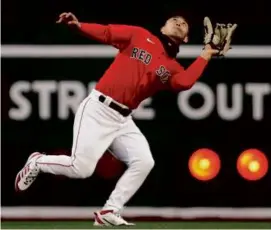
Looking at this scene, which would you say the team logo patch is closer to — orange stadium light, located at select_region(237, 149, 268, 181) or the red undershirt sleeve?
the red undershirt sleeve

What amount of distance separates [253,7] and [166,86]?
2.68ft

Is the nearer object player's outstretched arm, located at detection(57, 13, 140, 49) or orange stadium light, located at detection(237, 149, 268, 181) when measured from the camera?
player's outstretched arm, located at detection(57, 13, 140, 49)

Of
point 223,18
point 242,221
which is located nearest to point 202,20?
point 223,18

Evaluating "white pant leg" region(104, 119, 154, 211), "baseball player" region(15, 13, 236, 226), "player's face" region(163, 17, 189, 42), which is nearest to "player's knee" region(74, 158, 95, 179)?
"baseball player" region(15, 13, 236, 226)

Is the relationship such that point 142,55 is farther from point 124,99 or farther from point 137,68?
point 124,99

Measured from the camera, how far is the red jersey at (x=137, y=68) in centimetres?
2048

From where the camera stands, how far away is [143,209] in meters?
21.1

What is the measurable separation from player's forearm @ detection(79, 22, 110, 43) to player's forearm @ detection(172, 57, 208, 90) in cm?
57

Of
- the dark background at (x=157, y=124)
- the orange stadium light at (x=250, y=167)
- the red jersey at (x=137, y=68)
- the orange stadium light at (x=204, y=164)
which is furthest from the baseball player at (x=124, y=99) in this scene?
the orange stadium light at (x=250, y=167)

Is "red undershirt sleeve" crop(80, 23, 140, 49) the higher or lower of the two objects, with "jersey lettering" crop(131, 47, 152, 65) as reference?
higher

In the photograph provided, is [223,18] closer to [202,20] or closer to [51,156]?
[202,20]

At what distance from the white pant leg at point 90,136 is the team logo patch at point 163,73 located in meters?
0.41

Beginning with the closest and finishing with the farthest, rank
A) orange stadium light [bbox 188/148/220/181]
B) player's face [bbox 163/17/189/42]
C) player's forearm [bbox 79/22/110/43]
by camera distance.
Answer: player's forearm [bbox 79/22/110/43] → player's face [bbox 163/17/189/42] → orange stadium light [bbox 188/148/220/181]

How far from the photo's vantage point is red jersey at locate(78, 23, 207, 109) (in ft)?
67.2
